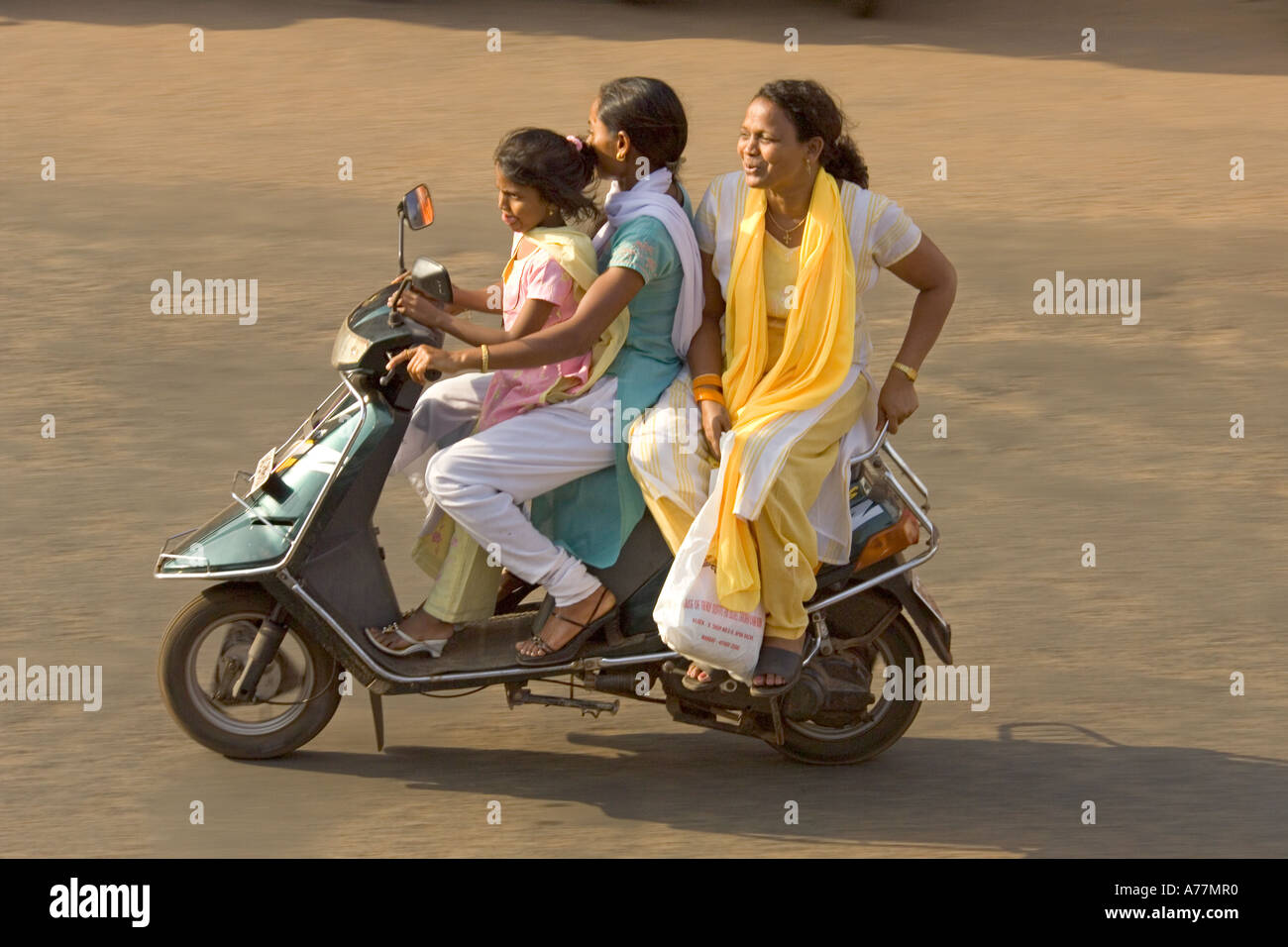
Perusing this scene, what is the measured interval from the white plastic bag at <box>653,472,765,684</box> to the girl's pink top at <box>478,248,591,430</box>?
545 mm

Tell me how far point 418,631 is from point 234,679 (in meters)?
0.53

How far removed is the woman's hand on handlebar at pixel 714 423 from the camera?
4.80 metres

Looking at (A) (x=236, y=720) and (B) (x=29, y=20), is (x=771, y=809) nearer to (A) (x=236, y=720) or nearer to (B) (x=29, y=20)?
(A) (x=236, y=720)

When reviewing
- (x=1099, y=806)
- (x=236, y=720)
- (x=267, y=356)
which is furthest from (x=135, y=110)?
(x=1099, y=806)

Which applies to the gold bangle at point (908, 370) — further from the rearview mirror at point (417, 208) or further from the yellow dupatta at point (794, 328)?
the rearview mirror at point (417, 208)

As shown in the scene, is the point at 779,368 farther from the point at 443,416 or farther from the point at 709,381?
the point at 443,416

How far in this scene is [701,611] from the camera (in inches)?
187

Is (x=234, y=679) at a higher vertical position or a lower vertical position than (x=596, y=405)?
lower

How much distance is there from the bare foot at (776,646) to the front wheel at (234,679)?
120cm

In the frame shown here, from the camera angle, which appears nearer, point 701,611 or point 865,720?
point 701,611
